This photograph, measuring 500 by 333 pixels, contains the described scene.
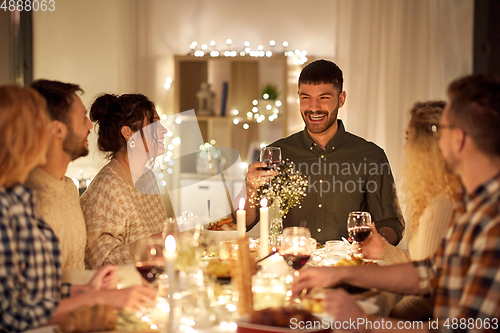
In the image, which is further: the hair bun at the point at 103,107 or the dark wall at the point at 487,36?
the dark wall at the point at 487,36

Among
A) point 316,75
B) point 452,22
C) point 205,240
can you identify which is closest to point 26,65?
point 316,75

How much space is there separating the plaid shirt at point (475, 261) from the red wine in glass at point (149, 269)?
772 millimetres

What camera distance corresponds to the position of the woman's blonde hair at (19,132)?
111 centimetres

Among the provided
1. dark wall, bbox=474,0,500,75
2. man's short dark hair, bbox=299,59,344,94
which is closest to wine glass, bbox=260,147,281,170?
man's short dark hair, bbox=299,59,344,94

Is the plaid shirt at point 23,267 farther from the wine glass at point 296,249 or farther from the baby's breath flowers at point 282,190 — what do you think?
the baby's breath flowers at point 282,190

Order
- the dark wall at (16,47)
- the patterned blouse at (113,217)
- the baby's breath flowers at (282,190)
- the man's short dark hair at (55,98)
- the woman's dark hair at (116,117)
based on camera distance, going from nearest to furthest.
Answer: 1. the man's short dark hair at (55,98)
2. the patterned blouse at (113,217)
3. the baby's breath flowers at (282,190)
4. the woman's dark hair at (116,117)
5. the dark wall at (16,47)

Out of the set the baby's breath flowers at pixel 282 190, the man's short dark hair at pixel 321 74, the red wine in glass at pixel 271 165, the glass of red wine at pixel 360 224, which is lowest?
the glass of red wine at pixel 360 224

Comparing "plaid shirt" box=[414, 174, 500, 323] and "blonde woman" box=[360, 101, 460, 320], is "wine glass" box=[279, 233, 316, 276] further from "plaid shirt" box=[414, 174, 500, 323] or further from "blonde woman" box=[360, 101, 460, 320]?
"plaid shirt" box=[414, 174, 500, 323]

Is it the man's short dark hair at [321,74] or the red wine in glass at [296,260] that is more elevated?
the man's short dark hair at [321,74]

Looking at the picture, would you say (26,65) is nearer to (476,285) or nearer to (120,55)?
(120,55)

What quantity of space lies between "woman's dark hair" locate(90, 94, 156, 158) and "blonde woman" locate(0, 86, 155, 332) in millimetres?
1060

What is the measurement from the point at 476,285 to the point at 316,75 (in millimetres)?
1765

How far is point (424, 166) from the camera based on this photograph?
1.56 m

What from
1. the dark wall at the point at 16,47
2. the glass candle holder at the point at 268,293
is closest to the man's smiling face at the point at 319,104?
the glass candle holder at the point at 268,293
